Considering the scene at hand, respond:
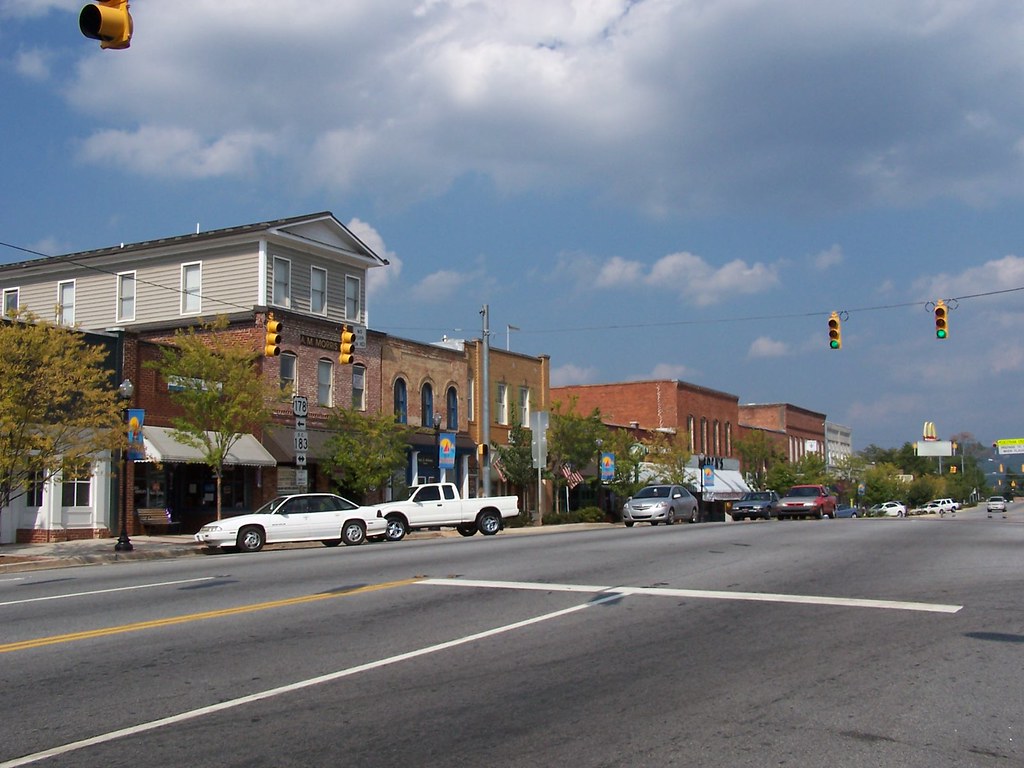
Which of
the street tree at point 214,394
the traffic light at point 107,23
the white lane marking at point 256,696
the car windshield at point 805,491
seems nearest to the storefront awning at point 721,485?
the car windshield at point 805,491

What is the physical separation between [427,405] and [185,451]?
13.5m

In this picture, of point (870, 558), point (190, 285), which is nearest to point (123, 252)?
point (190, 285)

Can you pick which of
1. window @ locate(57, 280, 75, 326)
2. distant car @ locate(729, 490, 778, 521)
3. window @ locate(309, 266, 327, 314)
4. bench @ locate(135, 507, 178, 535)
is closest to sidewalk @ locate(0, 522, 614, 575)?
bench @ locate(135, 507, 178, 535)

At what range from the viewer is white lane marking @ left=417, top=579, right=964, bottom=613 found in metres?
12.2

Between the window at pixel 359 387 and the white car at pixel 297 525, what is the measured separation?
1093 cm

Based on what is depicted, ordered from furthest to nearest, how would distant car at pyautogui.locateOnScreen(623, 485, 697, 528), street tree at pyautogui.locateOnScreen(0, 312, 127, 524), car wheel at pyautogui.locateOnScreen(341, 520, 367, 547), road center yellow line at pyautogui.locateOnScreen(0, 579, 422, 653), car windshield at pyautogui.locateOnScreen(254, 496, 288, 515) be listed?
distant car at pyautogui.locateOnScreen(623, 485, 697, 528), car wheel at pyautogui.locateOnScreen(341, 520, 367, 547), car windshield at pyautogui.locateOnScreen(254, 496, 288, 515), street tree at pyautogui.locateOnScreen(0, 312, 127, 524), road center yellow line at pyautogui.locateOnScreen(0, 579, 422, 653)

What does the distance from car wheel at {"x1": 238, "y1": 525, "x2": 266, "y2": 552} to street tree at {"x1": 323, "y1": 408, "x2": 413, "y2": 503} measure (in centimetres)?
899

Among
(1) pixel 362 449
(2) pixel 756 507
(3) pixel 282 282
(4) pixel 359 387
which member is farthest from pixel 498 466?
(3) pixel 282 282

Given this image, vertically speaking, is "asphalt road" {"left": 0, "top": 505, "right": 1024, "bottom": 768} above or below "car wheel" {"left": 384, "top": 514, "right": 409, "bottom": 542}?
below

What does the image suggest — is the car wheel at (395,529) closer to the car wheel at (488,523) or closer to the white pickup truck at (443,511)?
the white pickup truck at (443,511)

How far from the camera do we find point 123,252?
38.1 meters

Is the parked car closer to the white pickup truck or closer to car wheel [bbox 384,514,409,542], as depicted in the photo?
the white pickup truck

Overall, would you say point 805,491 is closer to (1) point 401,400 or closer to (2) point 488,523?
(1) point 401,400

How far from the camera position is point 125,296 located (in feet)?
125
